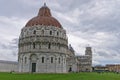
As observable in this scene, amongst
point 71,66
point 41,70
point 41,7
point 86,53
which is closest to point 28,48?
point 41,70

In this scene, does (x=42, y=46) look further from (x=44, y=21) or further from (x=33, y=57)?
(x=44, y=21)

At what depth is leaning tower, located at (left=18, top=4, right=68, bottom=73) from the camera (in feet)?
254

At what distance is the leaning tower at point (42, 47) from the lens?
254ft

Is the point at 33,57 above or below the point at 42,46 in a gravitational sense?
below

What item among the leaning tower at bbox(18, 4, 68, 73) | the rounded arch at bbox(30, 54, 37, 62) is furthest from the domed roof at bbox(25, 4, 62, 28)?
the rounded arch at bbox(30, 54, 37, 62)

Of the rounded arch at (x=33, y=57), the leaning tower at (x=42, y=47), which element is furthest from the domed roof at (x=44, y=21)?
the rounded arch at (x=33, y=57)

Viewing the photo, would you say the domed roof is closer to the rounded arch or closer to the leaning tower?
the leaning tower

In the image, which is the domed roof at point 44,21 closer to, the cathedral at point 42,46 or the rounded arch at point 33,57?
the cathedral at point 42,46

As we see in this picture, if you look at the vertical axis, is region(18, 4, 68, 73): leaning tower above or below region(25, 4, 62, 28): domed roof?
below

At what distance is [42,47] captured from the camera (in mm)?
77188

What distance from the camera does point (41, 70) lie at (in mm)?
77312

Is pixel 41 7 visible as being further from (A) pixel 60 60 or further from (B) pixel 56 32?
(A) pixel 60 60

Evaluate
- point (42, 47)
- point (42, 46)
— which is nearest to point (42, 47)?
point (42, 47)

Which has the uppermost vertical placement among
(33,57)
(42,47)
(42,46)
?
(42,46)
